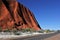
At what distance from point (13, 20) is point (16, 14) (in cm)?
588

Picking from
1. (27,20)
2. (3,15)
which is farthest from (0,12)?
(27,20)

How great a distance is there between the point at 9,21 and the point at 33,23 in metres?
26.3

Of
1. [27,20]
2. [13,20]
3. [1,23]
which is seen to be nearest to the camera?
[1,23]

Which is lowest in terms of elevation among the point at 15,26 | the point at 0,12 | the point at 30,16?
the point at 15,26

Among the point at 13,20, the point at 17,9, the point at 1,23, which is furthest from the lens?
the point at 17,9

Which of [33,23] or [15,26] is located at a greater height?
→ [33,23]

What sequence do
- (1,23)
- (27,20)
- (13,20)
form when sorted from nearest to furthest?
(1,23), (13,20), (27,20)

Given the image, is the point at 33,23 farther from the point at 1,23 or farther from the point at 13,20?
the point at 1,23

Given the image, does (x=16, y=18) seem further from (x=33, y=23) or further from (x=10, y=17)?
(x=33, y=23)

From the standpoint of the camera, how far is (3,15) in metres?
94.8

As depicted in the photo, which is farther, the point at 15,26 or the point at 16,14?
the point at 16,14

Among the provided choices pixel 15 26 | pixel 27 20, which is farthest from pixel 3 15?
pixel 27 20

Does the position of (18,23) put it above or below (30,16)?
below

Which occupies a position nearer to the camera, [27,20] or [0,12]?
[0,12]
